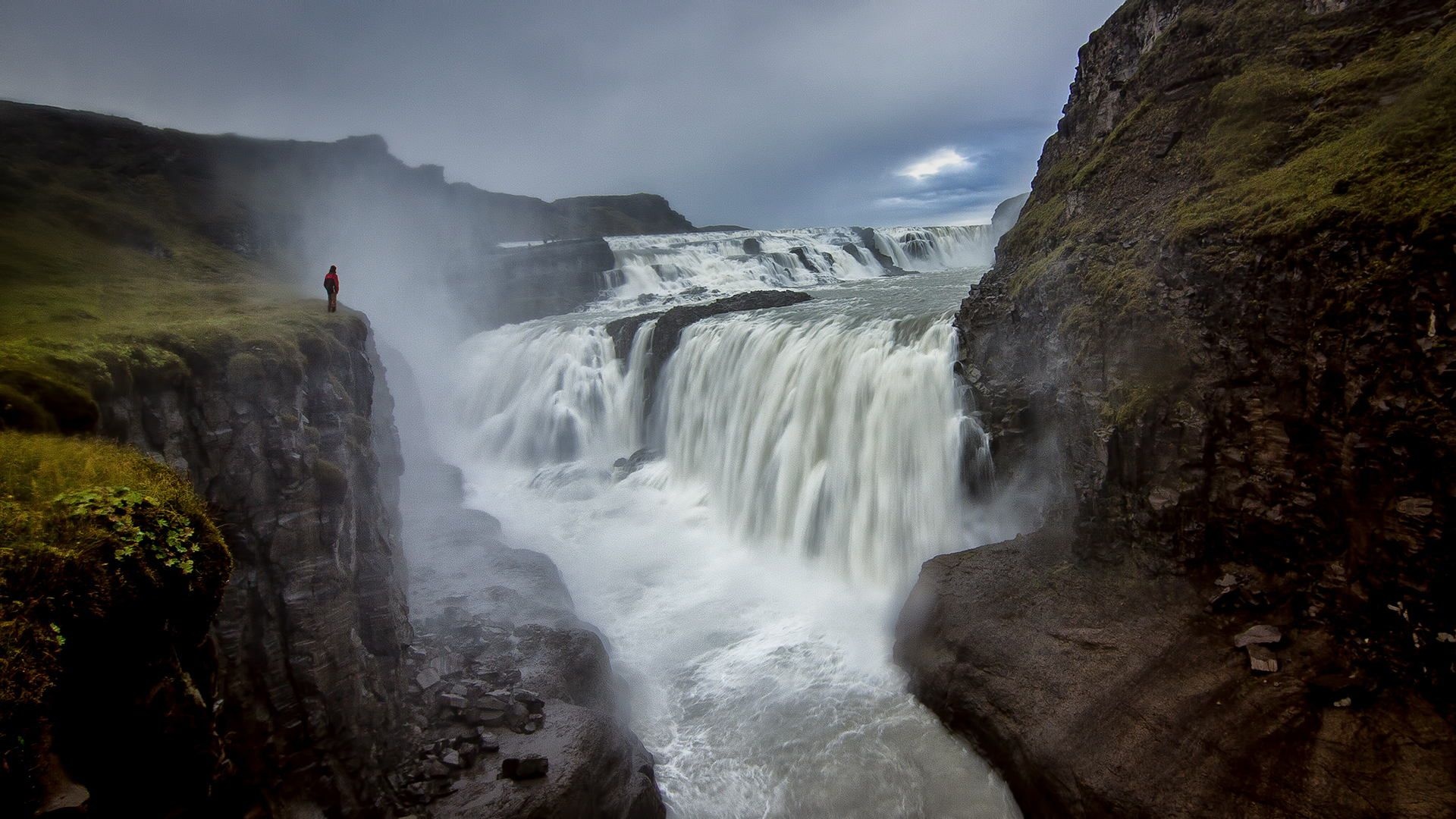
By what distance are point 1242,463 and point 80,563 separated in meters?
11.2

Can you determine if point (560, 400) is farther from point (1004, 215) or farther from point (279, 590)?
point (1004, 215)

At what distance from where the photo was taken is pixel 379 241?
48250 millimetres

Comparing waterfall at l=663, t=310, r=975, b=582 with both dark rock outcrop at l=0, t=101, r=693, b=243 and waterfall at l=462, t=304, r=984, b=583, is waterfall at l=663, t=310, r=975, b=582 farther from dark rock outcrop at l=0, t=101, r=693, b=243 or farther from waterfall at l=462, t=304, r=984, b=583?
dark rock outcrop at l=0, t=101, r=693, b=243

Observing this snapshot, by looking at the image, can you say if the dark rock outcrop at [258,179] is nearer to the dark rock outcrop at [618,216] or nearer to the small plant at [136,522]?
the dark rock outcrop at [618,216]

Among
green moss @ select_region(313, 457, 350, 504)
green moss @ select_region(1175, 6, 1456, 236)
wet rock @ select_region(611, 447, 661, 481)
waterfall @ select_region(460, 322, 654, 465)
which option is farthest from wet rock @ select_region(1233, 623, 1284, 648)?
waterfall @ select_region(460, 322, 654, 465)

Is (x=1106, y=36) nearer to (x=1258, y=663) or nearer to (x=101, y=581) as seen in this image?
(x=1258, y=663)

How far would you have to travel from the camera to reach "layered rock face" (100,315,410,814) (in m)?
6.93

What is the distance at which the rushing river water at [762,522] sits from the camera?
917cm

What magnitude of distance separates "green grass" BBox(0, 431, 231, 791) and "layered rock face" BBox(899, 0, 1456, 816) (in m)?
8.85

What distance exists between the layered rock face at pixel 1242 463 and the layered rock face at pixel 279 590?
789cm

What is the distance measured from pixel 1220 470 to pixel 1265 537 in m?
0.91

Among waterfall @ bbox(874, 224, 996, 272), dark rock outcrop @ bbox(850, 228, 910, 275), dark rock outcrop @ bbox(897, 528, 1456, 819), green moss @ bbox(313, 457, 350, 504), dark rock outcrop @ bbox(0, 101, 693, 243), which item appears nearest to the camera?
dark rock outcrop @ bbox(897, 528, 1456, 819)

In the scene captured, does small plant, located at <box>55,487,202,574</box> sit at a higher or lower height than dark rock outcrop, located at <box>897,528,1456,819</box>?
higher

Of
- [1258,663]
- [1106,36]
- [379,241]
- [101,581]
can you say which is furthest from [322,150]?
[1258,663]
